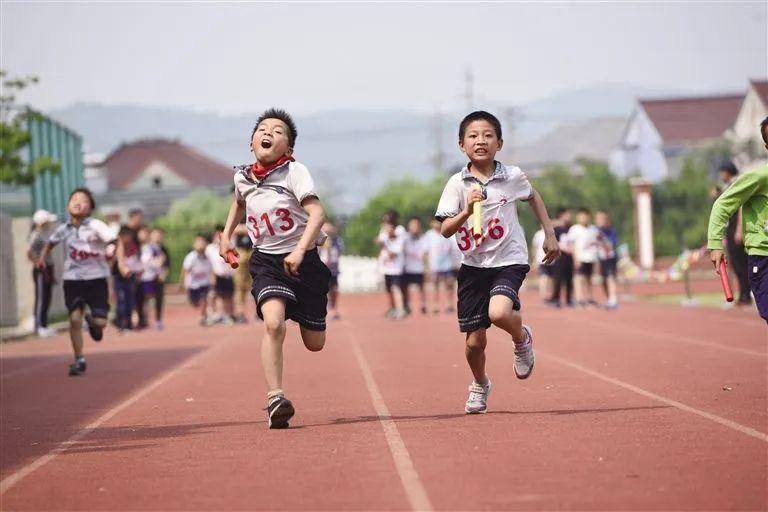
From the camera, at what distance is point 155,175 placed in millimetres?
125938

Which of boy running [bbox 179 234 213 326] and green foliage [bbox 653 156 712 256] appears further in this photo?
green foliage [bbox 653 156 712 256]

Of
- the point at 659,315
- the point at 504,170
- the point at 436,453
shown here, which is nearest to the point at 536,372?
the point at 504,170

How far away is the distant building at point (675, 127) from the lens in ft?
305

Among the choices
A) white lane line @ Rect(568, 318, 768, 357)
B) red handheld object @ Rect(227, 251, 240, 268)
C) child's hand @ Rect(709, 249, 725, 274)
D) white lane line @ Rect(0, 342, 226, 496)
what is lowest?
white lane line @ Rect(568, 318, 768, 357)

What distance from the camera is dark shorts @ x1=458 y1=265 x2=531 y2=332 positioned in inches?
367

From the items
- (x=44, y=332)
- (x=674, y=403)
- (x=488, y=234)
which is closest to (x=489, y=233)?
(x=488, y=234)

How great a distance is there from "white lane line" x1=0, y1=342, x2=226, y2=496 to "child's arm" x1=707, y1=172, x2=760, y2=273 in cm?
424

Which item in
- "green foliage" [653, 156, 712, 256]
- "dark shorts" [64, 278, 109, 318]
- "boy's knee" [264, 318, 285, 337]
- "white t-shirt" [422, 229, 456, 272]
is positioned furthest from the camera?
"green foliage" [653, 156, 712, 256]

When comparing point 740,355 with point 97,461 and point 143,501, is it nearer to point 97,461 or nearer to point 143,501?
point 97,461

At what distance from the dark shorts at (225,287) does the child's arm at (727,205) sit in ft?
59.8

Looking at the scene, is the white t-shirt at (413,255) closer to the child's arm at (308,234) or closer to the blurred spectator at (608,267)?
the blurred spectator at (608,267)

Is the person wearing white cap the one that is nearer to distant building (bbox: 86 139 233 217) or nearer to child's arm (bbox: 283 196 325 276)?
child's arm (bbox: 283 196 325 276)

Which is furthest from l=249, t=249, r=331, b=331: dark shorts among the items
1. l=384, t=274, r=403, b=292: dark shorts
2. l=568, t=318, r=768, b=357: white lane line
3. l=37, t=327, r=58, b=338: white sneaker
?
l=384, t=274, r=403, b=292: dark shorts

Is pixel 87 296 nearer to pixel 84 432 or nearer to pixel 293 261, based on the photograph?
pixel 84 432
